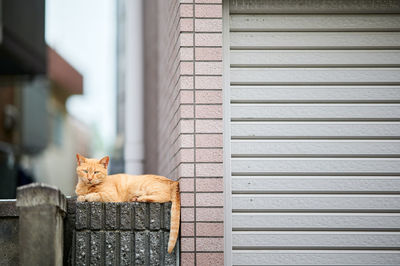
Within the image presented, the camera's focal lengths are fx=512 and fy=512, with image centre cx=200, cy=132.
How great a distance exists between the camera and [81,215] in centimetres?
429

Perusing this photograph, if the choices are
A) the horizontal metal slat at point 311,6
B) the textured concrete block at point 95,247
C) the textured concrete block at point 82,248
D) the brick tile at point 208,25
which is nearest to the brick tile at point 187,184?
the textured concrete block at point 95,247

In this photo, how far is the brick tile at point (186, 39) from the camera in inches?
174

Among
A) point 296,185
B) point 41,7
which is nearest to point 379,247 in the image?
point 296,185

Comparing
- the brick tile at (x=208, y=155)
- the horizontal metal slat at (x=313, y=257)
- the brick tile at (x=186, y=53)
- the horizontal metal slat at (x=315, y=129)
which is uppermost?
the brick tile at (x=186, y=53)

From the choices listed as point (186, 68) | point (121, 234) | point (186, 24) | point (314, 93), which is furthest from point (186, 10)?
point (121, 234)

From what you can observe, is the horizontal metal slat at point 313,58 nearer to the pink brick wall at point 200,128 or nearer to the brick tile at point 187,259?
the pink brick wall at point 200,128

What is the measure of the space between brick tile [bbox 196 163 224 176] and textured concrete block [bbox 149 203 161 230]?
0.44 meters

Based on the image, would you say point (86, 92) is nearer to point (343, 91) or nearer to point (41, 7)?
point (41, 7)

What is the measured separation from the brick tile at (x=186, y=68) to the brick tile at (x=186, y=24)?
0.30 meters

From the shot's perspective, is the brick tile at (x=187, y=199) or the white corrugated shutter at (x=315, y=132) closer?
the brick tile at (x=187, y=199)

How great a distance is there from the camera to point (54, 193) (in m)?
3.82

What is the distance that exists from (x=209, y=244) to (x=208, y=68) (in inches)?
58.5

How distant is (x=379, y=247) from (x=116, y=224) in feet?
7.51

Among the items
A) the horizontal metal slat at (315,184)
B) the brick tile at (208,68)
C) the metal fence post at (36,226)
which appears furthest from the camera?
the horizontal metal slat at (315,184)
